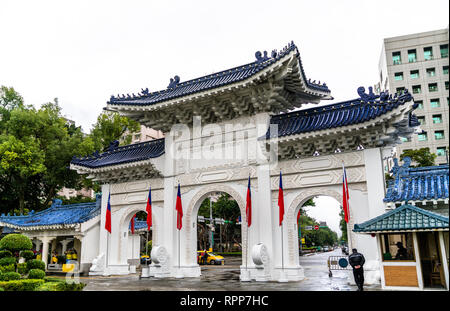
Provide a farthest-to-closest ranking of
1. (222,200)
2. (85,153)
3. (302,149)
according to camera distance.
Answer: (222,200)
(85,153)
(302,149)

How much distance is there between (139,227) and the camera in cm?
2022

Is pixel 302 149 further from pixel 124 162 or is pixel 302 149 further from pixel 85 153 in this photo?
pixel 85 153

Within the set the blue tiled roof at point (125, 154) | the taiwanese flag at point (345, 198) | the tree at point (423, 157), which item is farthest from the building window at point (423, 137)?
the blue tiled roof at point (125, 154)

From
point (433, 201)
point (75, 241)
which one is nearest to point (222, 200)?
point (75, 241)

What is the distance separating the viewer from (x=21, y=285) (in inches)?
374

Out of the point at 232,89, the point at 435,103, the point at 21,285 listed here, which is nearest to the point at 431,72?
the point at 435,103

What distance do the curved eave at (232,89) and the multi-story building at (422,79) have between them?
1699 cm

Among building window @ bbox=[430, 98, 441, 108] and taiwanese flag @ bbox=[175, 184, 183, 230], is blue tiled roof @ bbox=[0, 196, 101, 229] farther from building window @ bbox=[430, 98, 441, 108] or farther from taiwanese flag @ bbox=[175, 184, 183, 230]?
building window @ bbox=[430, 98, 441, 108]

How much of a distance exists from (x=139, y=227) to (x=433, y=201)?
48.9 feet

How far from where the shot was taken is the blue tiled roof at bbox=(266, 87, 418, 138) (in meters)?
10.5

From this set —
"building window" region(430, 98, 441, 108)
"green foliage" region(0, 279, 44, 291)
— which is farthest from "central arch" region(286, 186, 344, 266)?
"building window" region(430, 98, 441, 108)

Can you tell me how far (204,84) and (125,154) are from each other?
15.1ft

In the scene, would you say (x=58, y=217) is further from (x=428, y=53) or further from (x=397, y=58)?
(x=397, y=58)
